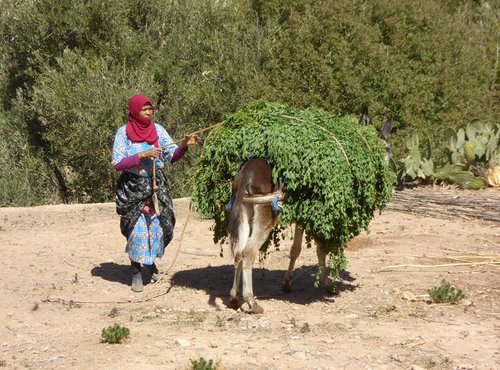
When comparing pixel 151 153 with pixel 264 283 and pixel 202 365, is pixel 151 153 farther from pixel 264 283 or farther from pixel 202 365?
pixel 202 365

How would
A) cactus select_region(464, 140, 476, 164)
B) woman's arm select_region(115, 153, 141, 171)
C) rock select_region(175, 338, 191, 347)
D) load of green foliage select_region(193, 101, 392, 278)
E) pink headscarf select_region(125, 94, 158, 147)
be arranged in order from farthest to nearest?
cactus select_region(464, 140, 476, 164) < pink headscarf select_region(125, 94, 158, 147) < woman's arm select_region(115, 153, 141, 171) < load of green foliage select_region(193, 101, 392, 278) < rock select_region(175, 338, 191, 347)

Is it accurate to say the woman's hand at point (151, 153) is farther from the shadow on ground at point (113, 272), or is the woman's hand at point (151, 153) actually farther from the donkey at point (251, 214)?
the shadow on ground at point (113, 272)

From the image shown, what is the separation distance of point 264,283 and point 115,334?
2708mm

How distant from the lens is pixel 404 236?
456 inches

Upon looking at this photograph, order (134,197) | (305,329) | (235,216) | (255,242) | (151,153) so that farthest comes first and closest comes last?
(134,197) < (151,153) < (235,216) < (255,242) < (305,329)

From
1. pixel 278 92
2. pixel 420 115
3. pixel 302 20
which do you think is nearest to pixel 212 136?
pixel 278 92

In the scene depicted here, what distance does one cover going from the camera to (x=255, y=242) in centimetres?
768

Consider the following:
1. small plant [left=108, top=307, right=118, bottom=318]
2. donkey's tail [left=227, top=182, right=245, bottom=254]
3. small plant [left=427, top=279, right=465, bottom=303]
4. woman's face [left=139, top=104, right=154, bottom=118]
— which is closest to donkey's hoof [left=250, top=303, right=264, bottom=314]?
donkey's tail [left=227, top=182, right=245, bottom=254]

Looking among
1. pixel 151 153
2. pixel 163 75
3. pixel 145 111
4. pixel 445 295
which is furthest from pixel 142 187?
pixel 163 75

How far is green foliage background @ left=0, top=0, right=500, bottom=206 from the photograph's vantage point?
1753cm

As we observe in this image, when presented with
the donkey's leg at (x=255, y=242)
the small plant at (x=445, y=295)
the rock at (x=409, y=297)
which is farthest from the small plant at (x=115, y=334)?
the small plant at (x=445, y=295)

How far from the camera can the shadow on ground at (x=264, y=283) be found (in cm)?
855

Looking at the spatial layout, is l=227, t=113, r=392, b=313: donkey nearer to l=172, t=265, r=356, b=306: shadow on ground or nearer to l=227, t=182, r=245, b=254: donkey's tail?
l=227, t=182, r=245, b=254: donkey's tail

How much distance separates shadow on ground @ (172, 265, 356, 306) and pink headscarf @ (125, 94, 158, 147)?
1.70 metres
